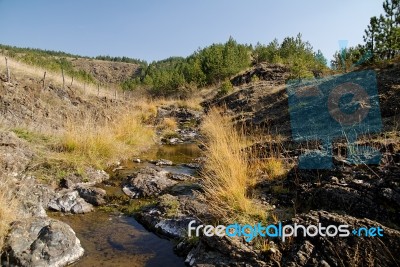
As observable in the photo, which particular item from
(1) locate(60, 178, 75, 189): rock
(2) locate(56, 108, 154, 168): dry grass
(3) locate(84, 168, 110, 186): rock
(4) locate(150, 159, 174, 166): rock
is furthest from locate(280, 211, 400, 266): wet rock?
(4) locate(150, 159, 174, 166): rock

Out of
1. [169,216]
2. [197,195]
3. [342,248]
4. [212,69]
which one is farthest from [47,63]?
[342,248]

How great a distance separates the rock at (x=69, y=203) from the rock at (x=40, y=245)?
1102 mm

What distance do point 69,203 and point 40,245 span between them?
1559mm

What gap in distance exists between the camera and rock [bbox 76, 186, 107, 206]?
15.6ft

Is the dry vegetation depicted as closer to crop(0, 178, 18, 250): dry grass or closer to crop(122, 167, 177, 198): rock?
crop(122, 167, 177, 198): rock

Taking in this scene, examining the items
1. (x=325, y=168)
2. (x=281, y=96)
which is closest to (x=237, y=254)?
(x=325, y=168)

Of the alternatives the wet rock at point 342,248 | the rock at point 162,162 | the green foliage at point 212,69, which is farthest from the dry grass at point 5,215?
the green foliage at point 212,69

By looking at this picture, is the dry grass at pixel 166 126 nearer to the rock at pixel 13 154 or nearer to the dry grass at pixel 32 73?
the dry grass at pixel 32 73

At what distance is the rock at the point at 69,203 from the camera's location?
4.43m

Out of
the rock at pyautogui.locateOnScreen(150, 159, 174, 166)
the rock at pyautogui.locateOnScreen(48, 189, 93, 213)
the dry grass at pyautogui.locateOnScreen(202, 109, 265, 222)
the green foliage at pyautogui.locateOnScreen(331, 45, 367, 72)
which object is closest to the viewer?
the dry grass at pyautogui.locateOnScreen(202, 109, 265, 222)

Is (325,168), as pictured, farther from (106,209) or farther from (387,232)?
(106,209)

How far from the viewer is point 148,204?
183 inches

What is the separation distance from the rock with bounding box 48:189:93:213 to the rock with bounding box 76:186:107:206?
0.11 metres

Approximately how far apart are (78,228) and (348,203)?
10.5ft
